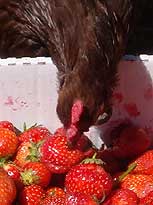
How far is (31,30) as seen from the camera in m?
2.19

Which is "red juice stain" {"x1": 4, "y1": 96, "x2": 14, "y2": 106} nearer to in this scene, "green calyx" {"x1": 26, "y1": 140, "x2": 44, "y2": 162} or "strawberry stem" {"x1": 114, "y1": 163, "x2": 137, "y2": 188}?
"green calyx" {"x1": 26, "y1": 140, "x2": 44, "y2": 162}

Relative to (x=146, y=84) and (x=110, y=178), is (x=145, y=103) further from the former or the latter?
(x=110, y=178)

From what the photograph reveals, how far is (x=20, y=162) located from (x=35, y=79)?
0.85ft

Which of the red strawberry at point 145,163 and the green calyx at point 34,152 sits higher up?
the green calyx at point 34,152

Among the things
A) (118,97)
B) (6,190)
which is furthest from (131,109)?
(6,190)

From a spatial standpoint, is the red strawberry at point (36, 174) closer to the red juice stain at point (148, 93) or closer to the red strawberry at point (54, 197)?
the red strawberry at point (54, 197)

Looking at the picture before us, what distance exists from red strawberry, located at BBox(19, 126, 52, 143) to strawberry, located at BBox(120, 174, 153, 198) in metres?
0.29

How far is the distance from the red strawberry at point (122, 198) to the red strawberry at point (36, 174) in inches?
7.6

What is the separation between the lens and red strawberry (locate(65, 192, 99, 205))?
185cm

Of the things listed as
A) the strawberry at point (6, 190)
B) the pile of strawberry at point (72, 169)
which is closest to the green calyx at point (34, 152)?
the pile of strawberry at point (72, 169)

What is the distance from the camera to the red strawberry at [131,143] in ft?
7.08

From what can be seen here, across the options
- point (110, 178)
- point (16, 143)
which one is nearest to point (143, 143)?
point (110, 178)

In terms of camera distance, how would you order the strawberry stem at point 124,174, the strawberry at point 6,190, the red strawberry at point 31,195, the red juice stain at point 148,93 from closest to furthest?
the strawberry at point 6,190
the red strawberry at point 31,195
the strawberry stem at point 124,174
the red juice stain at point 148,93

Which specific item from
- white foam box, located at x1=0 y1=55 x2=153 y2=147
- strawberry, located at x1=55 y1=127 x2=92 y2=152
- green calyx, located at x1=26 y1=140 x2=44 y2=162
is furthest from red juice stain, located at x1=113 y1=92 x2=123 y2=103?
green calyx, located at x1=26 y1=140 x2=44 y2=162
